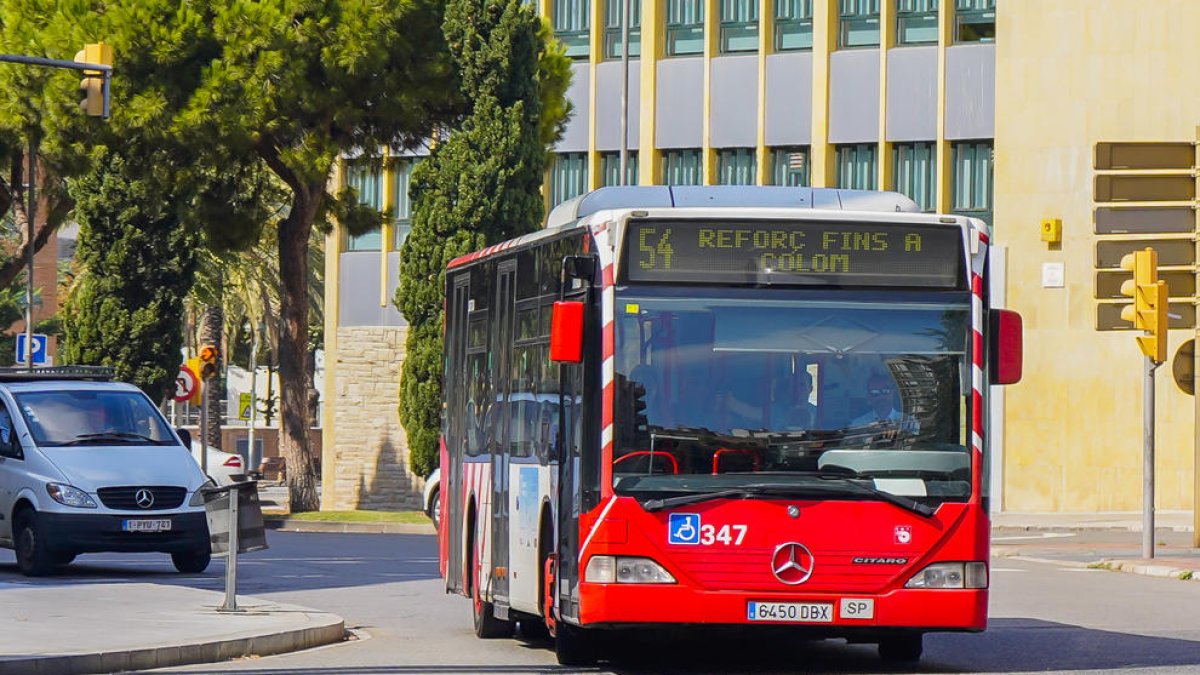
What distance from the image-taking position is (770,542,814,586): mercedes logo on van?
13539 millimetres

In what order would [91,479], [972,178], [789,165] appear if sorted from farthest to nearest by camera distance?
Result: [789,165] < [972,178] < [91,479]

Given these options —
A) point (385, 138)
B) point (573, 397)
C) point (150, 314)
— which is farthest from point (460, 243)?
point (573, 397)

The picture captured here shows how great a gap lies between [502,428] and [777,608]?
3.14m

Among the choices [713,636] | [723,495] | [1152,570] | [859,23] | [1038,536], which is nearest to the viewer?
[723,495]

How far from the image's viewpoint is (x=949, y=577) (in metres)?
13.7

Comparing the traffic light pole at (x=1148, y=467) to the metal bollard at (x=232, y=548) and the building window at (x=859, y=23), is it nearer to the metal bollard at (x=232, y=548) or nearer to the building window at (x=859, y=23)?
the metal bollard at (x=232, y=548)

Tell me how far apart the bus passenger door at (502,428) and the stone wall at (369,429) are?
→ 100 ft

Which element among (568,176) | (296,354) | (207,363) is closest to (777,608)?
(296,354)

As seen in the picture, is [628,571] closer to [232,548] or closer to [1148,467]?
[232,548]

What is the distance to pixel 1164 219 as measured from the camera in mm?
27594

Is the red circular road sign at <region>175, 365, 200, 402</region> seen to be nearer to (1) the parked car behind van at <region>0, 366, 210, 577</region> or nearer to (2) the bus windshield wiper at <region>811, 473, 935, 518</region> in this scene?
(1) the parked car behind van at <region>0, 366, 210, 577</region>

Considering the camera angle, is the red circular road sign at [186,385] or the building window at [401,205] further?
the building window at [401,205]

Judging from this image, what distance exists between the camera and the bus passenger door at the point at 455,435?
1766cm

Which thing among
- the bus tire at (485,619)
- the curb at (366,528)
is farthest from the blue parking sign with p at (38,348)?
the bus tire at (485,619)
